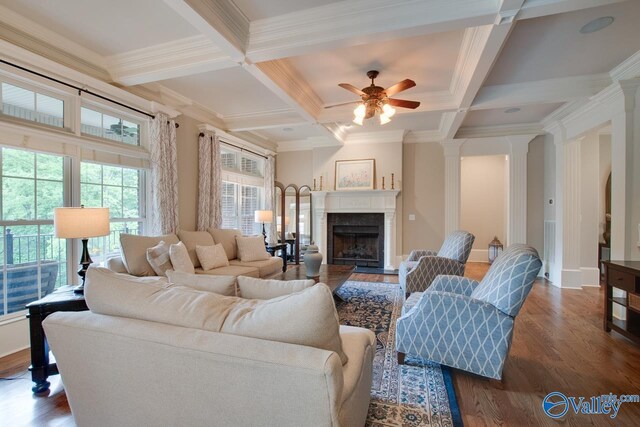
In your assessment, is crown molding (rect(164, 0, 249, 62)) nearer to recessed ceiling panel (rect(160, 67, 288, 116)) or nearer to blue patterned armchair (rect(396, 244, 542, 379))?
recessed ceiling panel (rect(160, 67, 288, 116))

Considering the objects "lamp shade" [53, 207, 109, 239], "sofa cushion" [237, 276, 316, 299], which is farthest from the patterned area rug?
"lamp shade" [53, 207, 109, 239]

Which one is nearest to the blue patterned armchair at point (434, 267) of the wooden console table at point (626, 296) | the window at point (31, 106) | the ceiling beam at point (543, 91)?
the wooden console table at point (626, 296)

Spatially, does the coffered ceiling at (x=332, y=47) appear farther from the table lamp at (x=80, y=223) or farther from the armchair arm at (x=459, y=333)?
the armchair arm at (x=459, y=333)

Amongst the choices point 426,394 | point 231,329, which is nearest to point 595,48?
point 426,394

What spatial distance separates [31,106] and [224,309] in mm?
3013

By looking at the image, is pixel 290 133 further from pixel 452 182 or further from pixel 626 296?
pixel 626 296

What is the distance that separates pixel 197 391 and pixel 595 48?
428 cm

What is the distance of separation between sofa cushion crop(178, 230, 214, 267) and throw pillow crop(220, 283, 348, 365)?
2928 millimetres

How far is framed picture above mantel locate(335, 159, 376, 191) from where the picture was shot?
6.03 m

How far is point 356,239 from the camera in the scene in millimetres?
6402

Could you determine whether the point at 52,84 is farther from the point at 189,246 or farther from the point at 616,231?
the point at 616,231

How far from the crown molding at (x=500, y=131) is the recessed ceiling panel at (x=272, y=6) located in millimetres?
4343

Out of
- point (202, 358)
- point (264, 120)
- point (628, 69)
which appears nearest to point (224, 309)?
point (202, 358)

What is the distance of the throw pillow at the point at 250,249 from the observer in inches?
171
